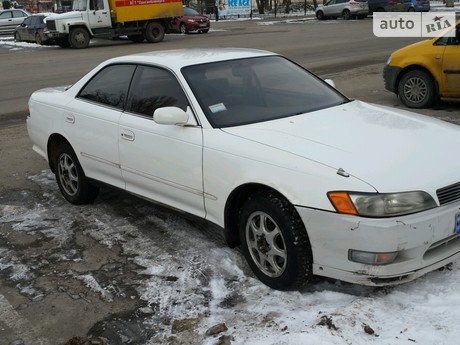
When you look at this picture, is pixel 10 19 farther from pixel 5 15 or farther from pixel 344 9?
pixel 344 9

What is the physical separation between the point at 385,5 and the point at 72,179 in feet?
112

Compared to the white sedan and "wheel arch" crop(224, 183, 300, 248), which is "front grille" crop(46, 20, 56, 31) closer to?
the white sedan

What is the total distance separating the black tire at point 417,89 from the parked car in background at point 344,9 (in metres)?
29.6

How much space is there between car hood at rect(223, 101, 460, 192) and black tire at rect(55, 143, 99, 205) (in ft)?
6.65

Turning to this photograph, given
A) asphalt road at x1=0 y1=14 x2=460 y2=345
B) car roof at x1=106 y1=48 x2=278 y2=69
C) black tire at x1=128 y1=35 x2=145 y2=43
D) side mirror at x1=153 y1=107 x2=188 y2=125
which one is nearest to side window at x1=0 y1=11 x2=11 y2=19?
black tire at x1=128 y1=35 x2=145 y2=43

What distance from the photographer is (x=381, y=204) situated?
3.00m

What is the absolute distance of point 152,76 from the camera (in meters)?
4.56

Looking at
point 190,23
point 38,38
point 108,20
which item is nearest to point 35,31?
point 38,38

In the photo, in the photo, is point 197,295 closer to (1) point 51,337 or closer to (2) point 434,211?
(1) point 51,337

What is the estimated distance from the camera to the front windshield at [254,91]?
406 centimetres

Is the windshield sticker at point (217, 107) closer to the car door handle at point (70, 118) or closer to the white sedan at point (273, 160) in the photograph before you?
the white sedan at point (273, 160)

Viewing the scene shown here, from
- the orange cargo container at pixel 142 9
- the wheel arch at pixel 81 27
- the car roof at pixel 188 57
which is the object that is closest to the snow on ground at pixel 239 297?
the car roof at pixel 188 57

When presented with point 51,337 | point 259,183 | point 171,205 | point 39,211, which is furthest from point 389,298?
point 39,211

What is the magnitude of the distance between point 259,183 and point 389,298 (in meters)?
1.05
